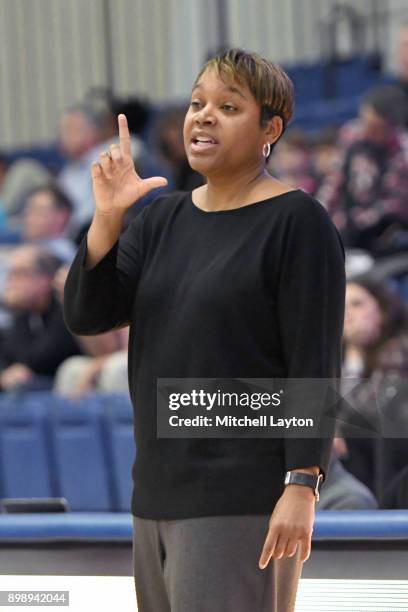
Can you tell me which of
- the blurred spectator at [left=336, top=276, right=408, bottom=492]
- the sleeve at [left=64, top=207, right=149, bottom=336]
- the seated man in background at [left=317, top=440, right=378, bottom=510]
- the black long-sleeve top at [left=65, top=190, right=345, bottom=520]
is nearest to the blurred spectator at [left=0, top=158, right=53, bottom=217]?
the blurred spectator at [left=336, top=276, right=408, bottom=492]

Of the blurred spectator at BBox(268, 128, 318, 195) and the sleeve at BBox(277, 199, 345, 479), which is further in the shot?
the blurred spectator at BBox(268, 128, 318, 195)

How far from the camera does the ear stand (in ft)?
6.41

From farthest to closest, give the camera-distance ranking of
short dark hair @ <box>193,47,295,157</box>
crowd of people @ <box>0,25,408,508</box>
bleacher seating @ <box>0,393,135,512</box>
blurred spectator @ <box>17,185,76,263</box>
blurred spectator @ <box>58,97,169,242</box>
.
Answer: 1. blurred spectator @ <box>58,97,169,242</box>
2. blurred spectator @ <box>17,185,76,263</box>
3. bleacher seating @ <box>0,393,135,512</box>
4. crowd of people @ <box>0,25,408,508</box>
5. short dark hair @ <box>193,47,295,157</box>

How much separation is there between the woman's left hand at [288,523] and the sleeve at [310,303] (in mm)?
47

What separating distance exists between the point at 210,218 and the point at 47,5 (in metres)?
8.55

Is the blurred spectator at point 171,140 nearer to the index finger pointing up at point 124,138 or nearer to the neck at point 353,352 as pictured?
the neck at point 353,352

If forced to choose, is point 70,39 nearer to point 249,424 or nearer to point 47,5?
point 47,5

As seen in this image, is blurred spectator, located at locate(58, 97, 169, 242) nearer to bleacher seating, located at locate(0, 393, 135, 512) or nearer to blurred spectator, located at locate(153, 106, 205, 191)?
blurred spectator, located at locate(153, 106, 205, 191)

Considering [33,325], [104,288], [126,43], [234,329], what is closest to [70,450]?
[33,325]

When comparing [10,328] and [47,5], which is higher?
[47,5]

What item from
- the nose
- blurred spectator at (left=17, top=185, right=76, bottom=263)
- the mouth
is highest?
the nose

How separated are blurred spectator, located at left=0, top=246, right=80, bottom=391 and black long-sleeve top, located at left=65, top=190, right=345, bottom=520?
12.1 ft

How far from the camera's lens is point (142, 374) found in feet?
6.30

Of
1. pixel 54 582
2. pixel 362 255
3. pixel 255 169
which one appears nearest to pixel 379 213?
pixel 362 255
